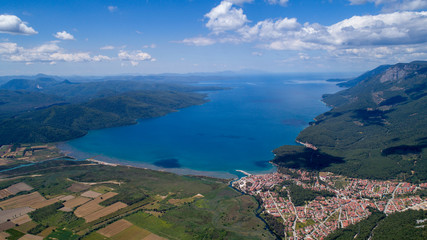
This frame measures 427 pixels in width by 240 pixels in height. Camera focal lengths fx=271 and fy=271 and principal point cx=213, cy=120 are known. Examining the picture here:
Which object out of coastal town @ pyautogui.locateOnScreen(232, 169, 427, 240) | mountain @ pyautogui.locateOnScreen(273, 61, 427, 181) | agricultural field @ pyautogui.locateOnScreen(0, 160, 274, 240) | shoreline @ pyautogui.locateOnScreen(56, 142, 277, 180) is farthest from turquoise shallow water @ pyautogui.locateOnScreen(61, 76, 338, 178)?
agricultural field @ pyautogui.locateOnScreen(0, 160, 274, 240)

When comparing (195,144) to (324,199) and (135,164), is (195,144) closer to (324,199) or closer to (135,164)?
(135,164)

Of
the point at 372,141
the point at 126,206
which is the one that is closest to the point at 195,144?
the point at 126,206

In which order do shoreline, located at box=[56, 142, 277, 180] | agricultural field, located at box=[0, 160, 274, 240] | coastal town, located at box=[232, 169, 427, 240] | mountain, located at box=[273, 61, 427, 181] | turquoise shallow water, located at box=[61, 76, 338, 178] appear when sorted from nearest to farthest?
agricultural field, located at box=[0, 160, 274, 240], coastal town, located at box=[232, 169, 427, 240], mountain, located at box=[273, 61, 427, 181], shoreline, located at box=[56, 142, 277, 180], turquoise shallow water, located at box=[61, 76, 338, 178]

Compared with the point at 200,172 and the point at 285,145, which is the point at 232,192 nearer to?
the point at 200,172

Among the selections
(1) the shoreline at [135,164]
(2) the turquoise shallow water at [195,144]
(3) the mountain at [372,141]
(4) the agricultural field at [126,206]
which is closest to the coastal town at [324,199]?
(4) the agricultural field at [126,206]

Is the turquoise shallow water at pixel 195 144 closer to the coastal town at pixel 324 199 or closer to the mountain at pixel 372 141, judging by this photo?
the mountain at pixel 372 141

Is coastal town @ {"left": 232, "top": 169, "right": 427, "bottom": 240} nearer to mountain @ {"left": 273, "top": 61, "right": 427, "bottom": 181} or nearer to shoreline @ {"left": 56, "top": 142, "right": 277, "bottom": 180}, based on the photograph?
shoreline @ {"left": 56, "top": 142, "right": 277, "bottom": 180}
